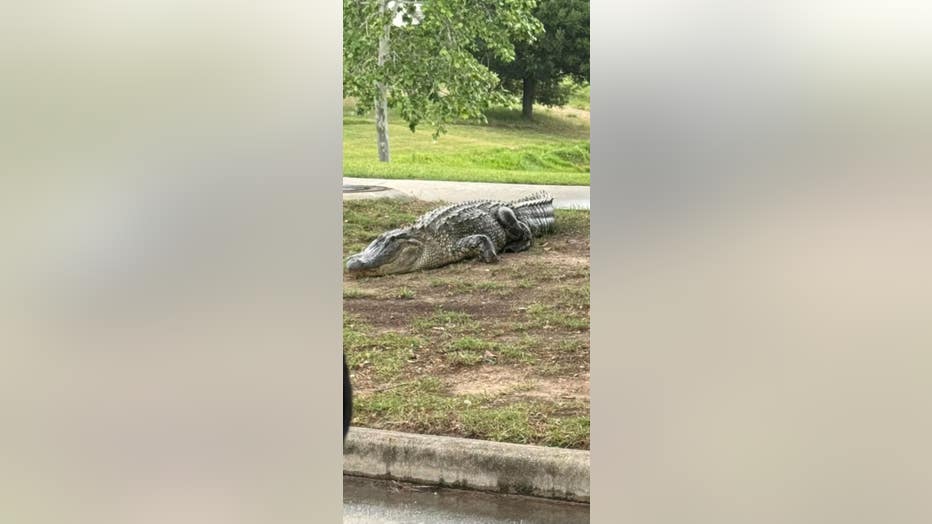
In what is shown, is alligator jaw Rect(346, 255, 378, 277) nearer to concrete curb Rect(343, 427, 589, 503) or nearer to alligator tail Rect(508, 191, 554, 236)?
alligator tail Rect(508, 191, 554, 236)

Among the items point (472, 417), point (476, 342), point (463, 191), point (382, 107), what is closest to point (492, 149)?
point (382, 107)

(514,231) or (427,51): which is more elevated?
(427,51)

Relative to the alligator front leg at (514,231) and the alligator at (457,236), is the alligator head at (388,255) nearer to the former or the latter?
the alligator at (457,236)

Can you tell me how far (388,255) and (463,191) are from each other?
1746 millimetres

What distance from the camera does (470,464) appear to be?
2688 mm

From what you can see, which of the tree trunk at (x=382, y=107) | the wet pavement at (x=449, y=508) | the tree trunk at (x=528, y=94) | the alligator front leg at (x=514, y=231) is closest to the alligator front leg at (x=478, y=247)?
the alligator front leg at (x=514, y=231)

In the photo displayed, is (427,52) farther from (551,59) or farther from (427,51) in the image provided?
(551,59)

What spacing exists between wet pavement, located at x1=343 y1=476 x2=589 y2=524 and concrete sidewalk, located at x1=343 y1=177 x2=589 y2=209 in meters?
4.26

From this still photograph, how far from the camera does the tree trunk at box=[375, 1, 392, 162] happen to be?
8.35m

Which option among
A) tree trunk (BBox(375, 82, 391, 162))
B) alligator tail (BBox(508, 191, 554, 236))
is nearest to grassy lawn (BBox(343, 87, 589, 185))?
tree trunk (BBox(375, 82, 391, 162))
